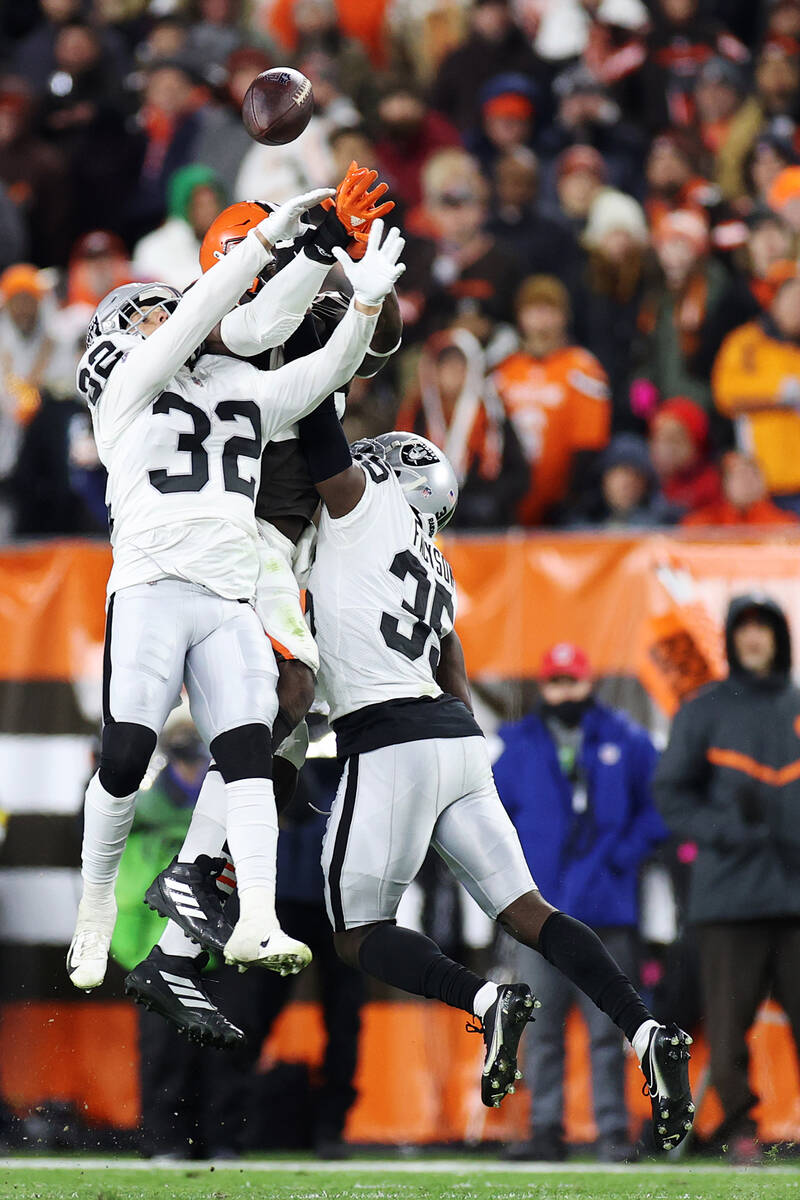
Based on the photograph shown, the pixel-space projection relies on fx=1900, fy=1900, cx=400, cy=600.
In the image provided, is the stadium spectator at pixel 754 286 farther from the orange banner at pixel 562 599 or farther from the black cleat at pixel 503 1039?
the black cleat at pixel 503 1039

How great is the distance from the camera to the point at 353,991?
7.65m

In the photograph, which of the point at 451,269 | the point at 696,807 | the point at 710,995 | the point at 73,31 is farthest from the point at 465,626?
the point at 73,31

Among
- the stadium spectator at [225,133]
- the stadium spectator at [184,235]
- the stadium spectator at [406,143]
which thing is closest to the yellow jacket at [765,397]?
the stadium spectator at [406,143]

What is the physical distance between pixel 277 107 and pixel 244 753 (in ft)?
6.36

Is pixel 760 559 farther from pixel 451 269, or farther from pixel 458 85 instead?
pixel 458 85

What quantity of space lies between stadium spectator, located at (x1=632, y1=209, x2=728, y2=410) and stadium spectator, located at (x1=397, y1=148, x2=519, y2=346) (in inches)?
30.2

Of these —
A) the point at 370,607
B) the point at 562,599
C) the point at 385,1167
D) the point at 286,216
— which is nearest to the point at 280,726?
the point at 370,607

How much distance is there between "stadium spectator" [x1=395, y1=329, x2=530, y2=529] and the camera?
904 centimetres

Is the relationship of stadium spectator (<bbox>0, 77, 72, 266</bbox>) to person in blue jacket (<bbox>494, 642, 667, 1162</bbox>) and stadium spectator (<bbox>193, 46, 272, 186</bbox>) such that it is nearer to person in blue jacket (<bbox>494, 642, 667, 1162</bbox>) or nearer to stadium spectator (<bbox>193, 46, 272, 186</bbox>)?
stadium spectator (<bbox>193, 46, 272, 186</bbox>)

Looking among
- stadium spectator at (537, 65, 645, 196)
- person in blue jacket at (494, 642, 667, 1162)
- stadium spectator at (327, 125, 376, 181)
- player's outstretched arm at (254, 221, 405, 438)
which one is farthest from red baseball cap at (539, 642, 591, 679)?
stadium spectator at (537, 65, 645, 196)

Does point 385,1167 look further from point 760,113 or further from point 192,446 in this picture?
point 760,113

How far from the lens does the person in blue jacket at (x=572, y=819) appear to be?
7.55 m

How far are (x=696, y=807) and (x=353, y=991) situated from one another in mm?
1561

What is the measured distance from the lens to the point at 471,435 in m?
9.11
